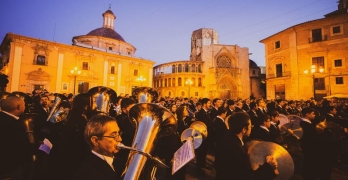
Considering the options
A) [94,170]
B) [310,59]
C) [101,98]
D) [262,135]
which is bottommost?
[262,135]

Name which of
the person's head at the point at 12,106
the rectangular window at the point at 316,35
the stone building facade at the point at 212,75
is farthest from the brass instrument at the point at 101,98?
the stone building facade at the point at 212,75

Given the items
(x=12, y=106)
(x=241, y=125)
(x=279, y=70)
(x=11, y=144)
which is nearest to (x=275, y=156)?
(x=241, y=125)

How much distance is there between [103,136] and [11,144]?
2131mm

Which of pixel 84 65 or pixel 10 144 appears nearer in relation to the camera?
pixel 10 144

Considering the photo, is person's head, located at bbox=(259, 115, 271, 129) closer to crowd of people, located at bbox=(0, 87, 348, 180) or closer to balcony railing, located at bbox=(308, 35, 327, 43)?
crowd of people, located at bbox=(0, 87, 348, 180)

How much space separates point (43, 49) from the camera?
25750 mm

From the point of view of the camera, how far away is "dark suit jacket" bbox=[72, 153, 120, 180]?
153 centimetres

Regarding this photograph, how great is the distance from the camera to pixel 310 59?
27.1 m

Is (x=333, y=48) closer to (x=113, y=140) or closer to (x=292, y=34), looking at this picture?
(x=292, y=34)

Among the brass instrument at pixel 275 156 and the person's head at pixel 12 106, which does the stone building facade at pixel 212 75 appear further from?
the brass instrument at pixel 275 156

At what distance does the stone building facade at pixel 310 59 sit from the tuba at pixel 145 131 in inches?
1033

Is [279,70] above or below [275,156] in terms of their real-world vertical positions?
above

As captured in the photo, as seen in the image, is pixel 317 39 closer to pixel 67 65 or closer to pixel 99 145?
pixel 99 145

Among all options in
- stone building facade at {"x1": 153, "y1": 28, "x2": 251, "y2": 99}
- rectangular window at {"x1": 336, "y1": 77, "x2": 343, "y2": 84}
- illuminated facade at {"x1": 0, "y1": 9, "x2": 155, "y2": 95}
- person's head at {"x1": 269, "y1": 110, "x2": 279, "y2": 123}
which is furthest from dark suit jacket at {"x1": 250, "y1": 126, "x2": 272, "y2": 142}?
stone building facade at {"x1": 153, "y1": 28, "x2": 251, "y2": 99}
